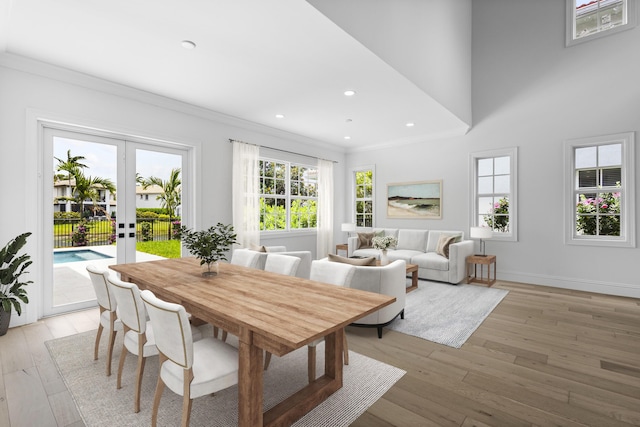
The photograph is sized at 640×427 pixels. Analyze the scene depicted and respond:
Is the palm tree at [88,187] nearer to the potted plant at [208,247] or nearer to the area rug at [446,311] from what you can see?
the potted plant at [208,247]

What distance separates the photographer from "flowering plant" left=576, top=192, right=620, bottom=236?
456cm

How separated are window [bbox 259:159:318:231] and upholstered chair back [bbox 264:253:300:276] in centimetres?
287

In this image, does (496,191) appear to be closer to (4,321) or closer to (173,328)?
(173,328)

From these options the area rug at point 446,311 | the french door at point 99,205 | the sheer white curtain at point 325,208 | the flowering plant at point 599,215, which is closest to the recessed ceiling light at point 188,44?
the french door at point 99,205

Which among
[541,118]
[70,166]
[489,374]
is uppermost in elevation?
[541,118]

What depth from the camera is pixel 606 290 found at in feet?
14.7

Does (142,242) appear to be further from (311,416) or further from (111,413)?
(311,416)

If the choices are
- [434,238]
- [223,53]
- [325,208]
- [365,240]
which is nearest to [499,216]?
[434,238]

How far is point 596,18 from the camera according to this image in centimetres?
470

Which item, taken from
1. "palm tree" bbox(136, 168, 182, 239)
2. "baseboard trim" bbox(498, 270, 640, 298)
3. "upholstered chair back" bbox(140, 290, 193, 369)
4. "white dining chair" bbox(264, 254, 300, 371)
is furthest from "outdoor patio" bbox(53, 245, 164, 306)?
"baseboard trim" bbox(498, 270, 640, 298)

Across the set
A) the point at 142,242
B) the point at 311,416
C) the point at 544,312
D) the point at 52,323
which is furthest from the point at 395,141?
the point at 52,323

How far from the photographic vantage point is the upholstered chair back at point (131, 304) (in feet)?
5.73

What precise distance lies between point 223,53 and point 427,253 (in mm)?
4600

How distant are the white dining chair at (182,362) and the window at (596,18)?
647cm
